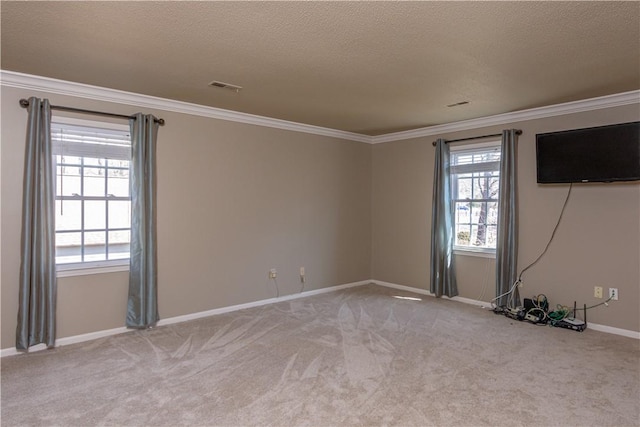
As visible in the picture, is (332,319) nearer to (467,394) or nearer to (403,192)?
(467,394)

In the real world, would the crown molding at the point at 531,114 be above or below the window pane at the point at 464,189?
above

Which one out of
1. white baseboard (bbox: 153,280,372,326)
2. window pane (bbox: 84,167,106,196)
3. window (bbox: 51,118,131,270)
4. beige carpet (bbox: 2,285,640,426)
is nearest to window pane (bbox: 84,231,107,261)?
window (bbox: 51,118,131,270)

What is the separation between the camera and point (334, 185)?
18.8 ft

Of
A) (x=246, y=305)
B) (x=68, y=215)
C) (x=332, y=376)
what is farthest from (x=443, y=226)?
(x=68, y=215)

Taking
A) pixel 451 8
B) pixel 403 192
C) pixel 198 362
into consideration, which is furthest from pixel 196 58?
pixel 403 192

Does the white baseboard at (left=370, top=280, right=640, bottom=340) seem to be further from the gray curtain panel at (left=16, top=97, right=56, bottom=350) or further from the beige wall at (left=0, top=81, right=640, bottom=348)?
the gray curtain panel at (left=16, top=97, right=56, bottom=350)

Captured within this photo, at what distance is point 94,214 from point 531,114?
190 inches

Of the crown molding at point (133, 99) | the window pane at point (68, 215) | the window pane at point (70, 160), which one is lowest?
the window pane at point (68, 215)

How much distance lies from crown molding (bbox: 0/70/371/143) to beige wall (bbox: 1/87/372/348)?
0.20ft

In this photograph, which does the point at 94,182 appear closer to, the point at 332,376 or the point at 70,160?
the point at 70,160

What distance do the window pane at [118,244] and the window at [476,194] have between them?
407cm

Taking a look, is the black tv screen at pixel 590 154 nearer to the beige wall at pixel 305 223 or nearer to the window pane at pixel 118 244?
the beige wall at pixel 305 223

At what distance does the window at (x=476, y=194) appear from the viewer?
4875 mm

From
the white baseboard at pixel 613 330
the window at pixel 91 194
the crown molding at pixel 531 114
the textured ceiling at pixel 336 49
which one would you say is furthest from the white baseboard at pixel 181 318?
the white baseboard at pixel 613 330
